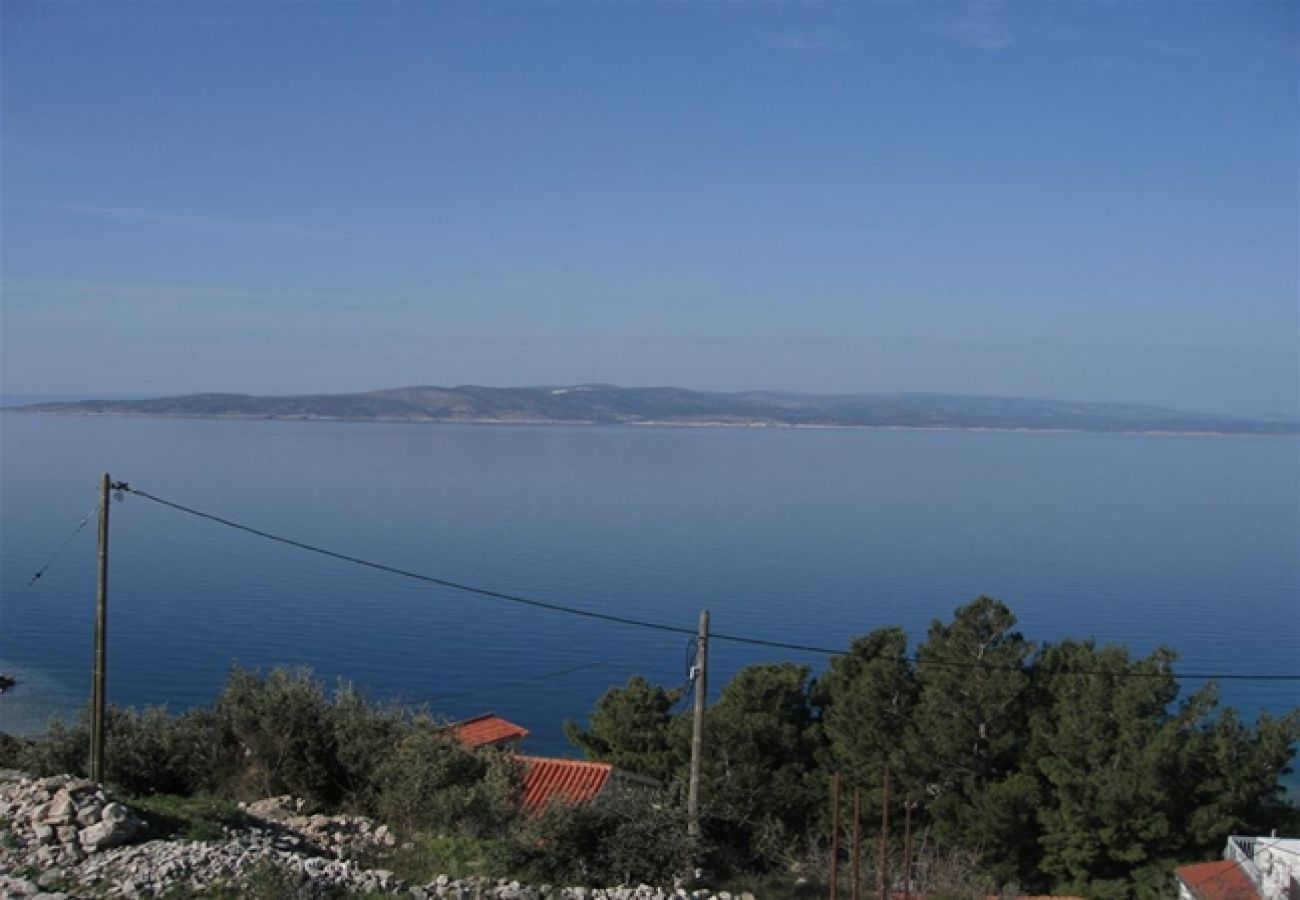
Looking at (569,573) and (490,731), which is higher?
(490,731)

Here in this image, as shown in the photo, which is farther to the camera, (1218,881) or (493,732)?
(493,732)

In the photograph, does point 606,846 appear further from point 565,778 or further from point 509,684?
point 509,684

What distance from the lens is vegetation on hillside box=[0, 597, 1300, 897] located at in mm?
12180

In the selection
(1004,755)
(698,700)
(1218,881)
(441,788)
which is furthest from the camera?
(1004,755)

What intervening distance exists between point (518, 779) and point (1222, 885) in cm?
889

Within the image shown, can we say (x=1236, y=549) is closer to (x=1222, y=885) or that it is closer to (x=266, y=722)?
(x=1222, y=885)

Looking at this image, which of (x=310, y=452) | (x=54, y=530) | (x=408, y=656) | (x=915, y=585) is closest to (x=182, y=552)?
(x=54, y=530)

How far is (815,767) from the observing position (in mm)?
19266

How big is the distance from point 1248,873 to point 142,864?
1286 cm

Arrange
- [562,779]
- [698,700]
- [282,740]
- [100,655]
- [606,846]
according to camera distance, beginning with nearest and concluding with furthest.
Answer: [606,846] < [698,700] < [100,655] < [282,740] < [562,779]

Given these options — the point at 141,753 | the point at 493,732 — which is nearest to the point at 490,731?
the point at 493,732

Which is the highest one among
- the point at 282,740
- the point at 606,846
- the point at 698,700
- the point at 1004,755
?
the point at 698,700

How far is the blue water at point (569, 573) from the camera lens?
31969 millimetres

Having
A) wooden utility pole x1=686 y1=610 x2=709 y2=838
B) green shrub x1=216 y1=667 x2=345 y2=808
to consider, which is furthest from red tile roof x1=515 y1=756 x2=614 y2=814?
wooden utility pole x1=686 y1=610 x2=709 y2=838
